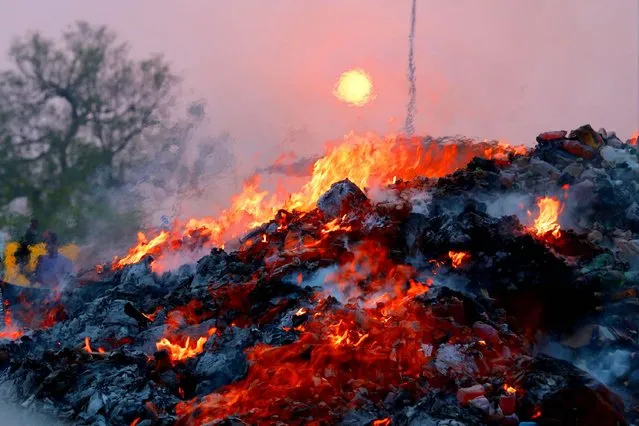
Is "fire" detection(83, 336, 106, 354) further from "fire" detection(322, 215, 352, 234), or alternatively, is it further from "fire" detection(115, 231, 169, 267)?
"fire" detection(115, 231, 169, 267)

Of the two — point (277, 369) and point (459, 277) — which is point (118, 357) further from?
point (459, 277)

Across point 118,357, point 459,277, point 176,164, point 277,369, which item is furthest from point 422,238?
point 176,164

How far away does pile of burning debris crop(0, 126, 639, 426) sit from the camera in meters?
6.96

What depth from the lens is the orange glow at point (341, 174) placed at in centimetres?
1364

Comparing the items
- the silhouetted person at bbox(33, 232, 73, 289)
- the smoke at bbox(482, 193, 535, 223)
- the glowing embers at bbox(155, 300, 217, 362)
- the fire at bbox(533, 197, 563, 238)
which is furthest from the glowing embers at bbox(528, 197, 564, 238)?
the silhouetted person at bbox(33, 232, 73, 289)

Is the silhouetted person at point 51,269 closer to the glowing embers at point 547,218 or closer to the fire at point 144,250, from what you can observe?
the fire at point 144,250

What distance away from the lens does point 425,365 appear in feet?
24.3

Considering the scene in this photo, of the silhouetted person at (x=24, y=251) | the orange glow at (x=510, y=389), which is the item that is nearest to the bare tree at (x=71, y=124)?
the silhouetted person at (x=24, y=251)

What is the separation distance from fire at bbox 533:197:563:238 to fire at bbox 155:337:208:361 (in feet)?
18.9

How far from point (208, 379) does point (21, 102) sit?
58.9ft

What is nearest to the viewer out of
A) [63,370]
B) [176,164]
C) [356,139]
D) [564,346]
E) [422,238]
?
[63,370]

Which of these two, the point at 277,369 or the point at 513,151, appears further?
the point at 513,151

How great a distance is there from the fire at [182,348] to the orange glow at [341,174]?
4.18 metres

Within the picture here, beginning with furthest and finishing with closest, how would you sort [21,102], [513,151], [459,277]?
[21,102], [513,151], [459,277]
